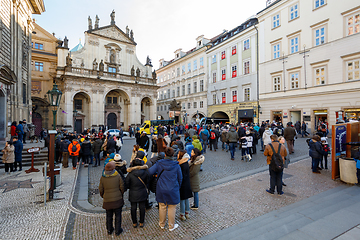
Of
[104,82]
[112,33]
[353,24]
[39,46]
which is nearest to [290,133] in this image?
[353,24]

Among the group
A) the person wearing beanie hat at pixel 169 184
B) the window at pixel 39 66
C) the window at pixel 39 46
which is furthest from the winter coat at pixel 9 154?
the window at pixel 39 46

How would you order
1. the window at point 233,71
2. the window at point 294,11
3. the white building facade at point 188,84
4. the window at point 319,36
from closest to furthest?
the window at point 319,36 → the window at point 294,11 → the window at point 233,71 → the white building facade at point 188,84

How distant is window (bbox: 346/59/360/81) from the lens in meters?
17.5

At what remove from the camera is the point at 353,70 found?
17.8 meters

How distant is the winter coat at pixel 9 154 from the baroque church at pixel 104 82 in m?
21.1

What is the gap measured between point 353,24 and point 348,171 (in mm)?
19205

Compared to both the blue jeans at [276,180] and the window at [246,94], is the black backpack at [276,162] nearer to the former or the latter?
the blue jeans at [276,180]

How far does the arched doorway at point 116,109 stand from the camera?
35.1 metres

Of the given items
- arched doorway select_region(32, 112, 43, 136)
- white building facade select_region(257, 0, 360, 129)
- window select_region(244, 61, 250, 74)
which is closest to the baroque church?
arched doorway select_region(32, 112, 43, 136)

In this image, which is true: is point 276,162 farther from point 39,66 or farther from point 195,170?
point 39,66


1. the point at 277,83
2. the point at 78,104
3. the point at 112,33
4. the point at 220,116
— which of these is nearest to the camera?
the point at 277,83

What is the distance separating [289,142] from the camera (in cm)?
1132

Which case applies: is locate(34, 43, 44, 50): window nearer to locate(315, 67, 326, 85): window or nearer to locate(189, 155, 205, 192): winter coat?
locate(189, 155, 205, 192): winter coat

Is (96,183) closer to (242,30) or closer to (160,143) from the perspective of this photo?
(160,143)
